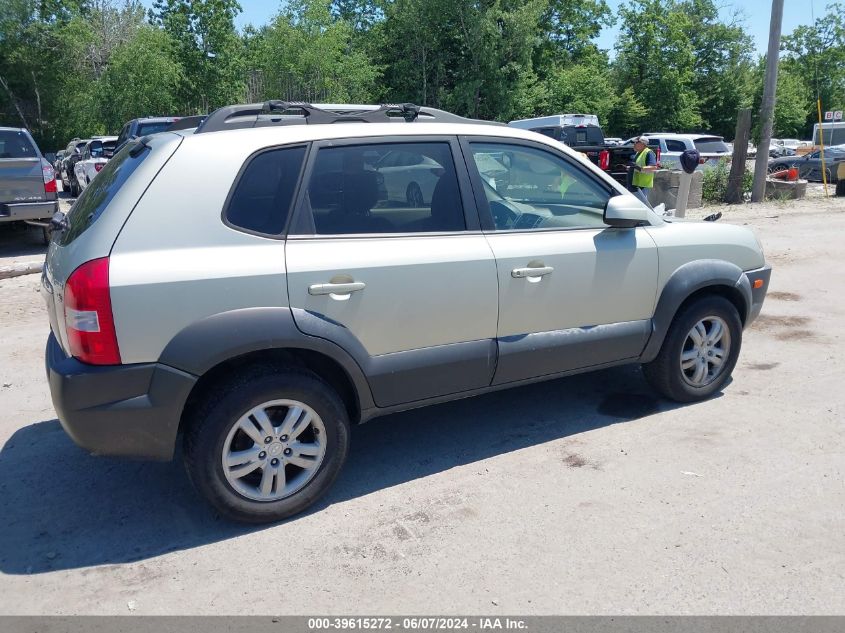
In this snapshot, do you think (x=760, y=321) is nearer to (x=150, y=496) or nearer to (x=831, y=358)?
(x=831, y=358)

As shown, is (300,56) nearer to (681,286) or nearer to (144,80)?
(144,80)

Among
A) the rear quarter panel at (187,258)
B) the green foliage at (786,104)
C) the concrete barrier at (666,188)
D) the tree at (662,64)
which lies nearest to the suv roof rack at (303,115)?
the rear quarter panel at (187,258)

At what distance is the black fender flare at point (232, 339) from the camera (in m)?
3.26

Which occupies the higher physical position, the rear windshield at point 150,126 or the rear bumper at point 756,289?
the rear windshield at point 150,126

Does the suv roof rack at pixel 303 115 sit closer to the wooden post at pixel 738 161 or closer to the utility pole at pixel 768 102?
the wooden post at pixel 738 161

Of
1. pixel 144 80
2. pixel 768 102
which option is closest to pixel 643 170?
pixel 768 102

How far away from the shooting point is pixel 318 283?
3.50 m

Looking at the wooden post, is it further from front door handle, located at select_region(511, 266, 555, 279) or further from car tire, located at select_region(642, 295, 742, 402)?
front door handle, located at select_region(511, 266, 555, 279)

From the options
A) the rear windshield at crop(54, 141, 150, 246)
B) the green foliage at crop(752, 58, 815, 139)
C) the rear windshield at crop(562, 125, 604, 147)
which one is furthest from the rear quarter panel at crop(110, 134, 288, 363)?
the green foliage at crop(752, 58, 815, 139)

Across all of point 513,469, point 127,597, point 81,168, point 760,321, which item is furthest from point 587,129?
point 127,597

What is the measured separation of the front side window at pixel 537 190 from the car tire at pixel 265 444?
4.97 feet

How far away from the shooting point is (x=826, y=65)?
186ft

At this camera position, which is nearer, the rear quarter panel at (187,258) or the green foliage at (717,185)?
the rear quarter panel at (187,258)

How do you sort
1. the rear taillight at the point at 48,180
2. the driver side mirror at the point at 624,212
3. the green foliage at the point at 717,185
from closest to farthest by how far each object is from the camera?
the driver side mirror at the point at 624,212, the rear taillight at the point at 48,180, the green foliage at the point at 717,185
